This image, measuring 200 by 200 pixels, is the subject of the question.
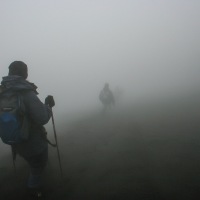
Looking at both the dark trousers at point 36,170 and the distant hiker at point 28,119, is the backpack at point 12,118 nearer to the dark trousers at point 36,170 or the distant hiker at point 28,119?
the distant hiker at point 28,119

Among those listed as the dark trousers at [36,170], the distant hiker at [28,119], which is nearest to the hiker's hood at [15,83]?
the distant hiker at [28,119]

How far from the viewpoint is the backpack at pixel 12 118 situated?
4.05 metres

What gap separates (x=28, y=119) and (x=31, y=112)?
0.50 feet

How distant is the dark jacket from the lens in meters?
4.32

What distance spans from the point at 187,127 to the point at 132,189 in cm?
586

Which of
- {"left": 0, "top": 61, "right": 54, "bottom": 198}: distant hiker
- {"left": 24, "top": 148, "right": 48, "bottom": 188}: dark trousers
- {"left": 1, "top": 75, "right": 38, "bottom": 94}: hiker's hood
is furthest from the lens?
{"left": 24, "top": 148, "right": 48, "bottom": 188}: dark trousers

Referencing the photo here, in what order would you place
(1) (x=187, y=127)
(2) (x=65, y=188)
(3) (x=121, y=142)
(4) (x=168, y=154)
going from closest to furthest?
(2) (x=65, y=188) < (4) (x=168, y=154) < (3) (x=121, y=142) < (1) (x=187, y=127)

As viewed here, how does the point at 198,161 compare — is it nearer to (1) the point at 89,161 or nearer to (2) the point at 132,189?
(2) the point at 132,189

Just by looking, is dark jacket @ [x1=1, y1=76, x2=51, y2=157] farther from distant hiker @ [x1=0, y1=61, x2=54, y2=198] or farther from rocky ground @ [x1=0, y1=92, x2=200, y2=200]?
rocky ground @ [x1=0, y1=92, x2=200, y2=200]

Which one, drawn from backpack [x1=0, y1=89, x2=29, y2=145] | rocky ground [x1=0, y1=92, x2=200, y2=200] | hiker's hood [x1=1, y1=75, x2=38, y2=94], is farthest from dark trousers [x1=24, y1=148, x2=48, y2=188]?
Answer: hiker's hood [x1=1, y1=75, x2=38, y2=94]

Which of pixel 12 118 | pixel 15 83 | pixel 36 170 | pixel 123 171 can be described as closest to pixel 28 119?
pixel 12 118

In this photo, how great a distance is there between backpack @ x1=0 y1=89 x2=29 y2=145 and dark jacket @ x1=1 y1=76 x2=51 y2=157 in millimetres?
102

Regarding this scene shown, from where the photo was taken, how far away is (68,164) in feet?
21.7

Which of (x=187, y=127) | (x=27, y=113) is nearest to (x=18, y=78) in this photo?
(x=27, y=113)
